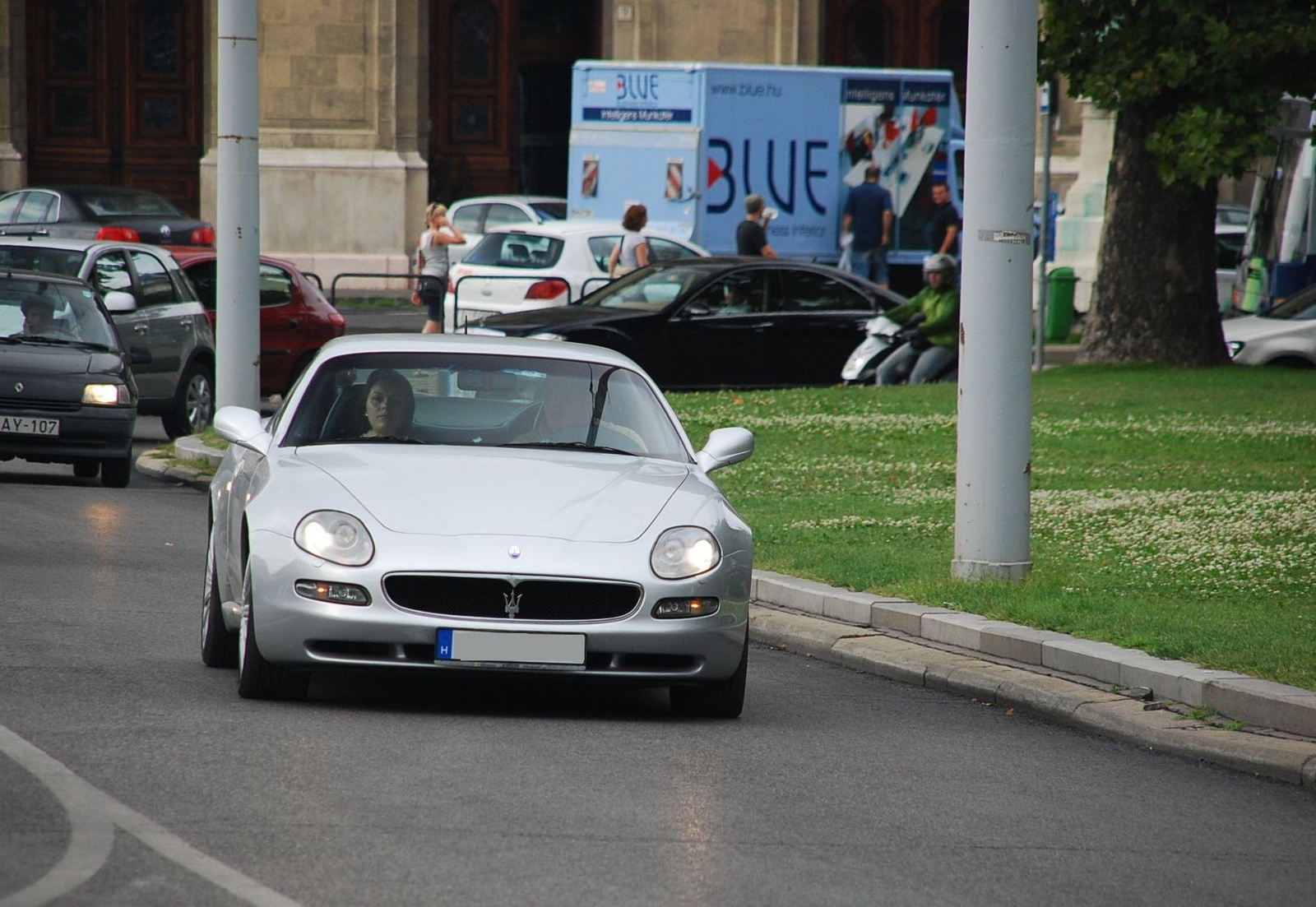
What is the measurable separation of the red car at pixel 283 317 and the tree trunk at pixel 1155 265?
7643 mm

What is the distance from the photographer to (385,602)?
7121mm

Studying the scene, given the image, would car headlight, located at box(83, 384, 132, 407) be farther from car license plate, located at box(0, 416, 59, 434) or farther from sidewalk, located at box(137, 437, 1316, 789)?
sidewalk, located at box(137, 437, 1316, 789)

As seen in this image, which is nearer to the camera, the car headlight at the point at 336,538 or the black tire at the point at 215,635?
the car headlight at the point at 336,538

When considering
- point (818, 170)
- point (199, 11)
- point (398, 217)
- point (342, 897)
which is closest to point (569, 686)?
point (342, 897)

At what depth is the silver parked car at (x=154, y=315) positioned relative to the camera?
58.4 feet

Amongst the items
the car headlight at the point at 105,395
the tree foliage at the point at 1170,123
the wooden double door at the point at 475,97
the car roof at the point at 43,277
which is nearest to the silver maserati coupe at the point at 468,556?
the car headlight at the point at 105,395

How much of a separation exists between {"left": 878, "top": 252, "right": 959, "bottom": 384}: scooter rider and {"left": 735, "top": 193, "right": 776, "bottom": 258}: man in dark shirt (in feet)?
16.0

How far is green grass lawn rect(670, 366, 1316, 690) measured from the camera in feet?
31.2

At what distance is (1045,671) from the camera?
8820 millimetres

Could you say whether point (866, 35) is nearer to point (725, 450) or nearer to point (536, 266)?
point (536, 266)

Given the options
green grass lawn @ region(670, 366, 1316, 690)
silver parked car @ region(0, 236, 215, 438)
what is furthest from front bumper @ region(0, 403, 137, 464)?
green grass lawn @ region(670, 366, 1316, 690)

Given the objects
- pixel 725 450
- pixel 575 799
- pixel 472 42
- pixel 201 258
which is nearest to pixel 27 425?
pixel 201 258

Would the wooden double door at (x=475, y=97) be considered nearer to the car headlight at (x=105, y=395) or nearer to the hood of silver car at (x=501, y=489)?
the car headlight at (x=105, y=395)

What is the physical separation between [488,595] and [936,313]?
45.4ft
